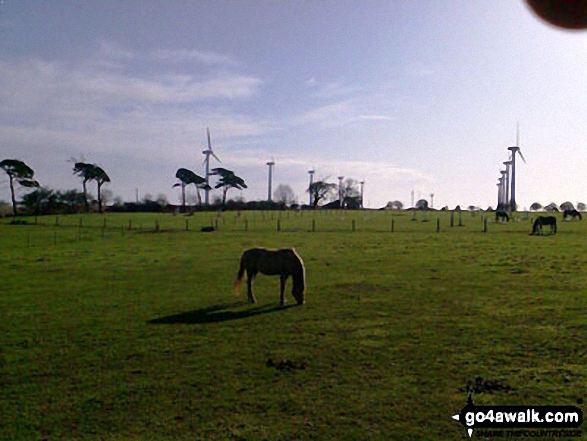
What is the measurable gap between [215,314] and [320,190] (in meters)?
135

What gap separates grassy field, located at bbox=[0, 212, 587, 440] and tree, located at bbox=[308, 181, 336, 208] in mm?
125230

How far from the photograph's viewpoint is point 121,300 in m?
16.2

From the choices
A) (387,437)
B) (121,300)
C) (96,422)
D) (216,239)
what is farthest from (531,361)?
(216,239)

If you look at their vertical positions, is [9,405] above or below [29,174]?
below

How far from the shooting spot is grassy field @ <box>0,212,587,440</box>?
275 inches

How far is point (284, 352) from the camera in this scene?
10.0 metres

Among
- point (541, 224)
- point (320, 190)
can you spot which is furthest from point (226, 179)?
point (541, 224)

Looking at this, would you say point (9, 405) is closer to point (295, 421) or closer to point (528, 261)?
point (295, 421)

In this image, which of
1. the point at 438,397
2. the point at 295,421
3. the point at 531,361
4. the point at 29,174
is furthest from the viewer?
the point at 29,174

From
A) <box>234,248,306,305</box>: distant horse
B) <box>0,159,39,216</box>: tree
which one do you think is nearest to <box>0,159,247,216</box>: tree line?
<box>0,159,39,216</box>: tree

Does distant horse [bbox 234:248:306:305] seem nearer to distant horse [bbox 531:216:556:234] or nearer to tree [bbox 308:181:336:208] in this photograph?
distant horse [bbox 531:216:556:234]

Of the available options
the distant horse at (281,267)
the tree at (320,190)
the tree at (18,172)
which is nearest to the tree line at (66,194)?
the tree at (18,172)

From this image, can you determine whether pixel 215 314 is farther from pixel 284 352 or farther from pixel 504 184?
pixel 504 184

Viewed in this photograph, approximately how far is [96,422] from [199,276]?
14.5m
